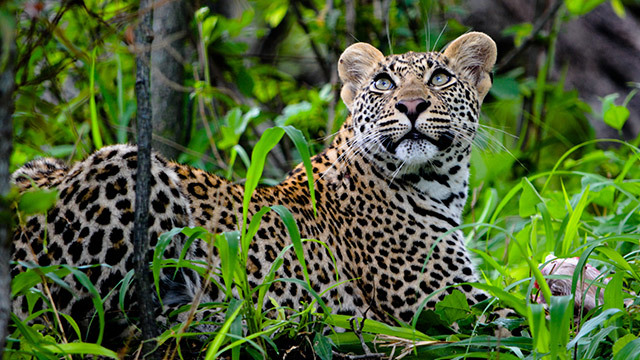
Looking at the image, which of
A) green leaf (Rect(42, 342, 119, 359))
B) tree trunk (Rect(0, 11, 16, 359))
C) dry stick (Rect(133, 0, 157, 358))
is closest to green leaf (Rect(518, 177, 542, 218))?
dry stick (Rect(133, 0, 157, 358))

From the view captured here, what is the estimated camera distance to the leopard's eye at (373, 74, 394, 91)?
5.15 meters

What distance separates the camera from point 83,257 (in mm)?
3811

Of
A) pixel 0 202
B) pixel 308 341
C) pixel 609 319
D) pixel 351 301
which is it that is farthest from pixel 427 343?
pixel 0 202

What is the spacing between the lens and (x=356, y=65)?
18.0ft

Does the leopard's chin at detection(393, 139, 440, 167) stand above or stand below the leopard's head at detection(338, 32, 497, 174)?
below

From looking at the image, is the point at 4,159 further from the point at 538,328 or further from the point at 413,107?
the point at 413,107

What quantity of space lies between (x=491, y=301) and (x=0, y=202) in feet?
9.01

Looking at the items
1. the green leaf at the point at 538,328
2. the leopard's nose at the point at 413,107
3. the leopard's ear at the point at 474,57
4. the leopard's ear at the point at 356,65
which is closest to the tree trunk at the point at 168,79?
the leopard's ear at the point at 356,65

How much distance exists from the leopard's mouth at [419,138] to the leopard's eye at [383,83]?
0.48m

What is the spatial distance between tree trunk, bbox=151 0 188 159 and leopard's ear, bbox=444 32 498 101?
2.87 metres

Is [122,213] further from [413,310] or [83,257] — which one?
[413,310]

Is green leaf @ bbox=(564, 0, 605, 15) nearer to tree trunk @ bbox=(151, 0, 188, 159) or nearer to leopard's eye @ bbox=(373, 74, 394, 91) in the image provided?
leopard's eye @ bbox=(373, 74, 394, 91)

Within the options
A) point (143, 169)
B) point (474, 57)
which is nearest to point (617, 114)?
point (474, 57)

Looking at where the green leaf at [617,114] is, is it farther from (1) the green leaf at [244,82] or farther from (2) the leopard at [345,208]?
(1) the green leaf at [244,82]
